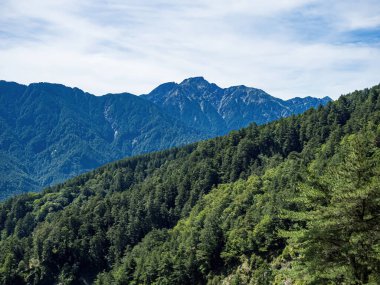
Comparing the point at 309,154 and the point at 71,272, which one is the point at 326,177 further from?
the point at 71,272

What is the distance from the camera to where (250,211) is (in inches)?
3792

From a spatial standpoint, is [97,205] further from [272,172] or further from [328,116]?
[328,116]

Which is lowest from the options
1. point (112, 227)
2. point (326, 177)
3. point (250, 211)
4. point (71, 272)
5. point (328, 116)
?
point (71, 272)

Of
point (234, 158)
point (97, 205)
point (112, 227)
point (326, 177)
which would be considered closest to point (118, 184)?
point (97, 205)

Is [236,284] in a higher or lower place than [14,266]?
higher

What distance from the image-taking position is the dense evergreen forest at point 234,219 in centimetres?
2412

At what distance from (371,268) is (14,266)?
123m

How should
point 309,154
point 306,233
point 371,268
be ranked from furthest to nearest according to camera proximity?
point 309,154 → point 306,233 → point 371,268

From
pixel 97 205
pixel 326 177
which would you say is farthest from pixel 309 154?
pixel 326 177

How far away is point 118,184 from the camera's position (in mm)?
194375

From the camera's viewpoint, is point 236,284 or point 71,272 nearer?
point 236,284

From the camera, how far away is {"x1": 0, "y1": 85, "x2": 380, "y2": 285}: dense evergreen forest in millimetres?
24125

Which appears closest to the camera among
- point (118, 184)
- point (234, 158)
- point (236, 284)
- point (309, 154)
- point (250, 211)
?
point (236, 284)

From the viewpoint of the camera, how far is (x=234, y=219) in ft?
326
